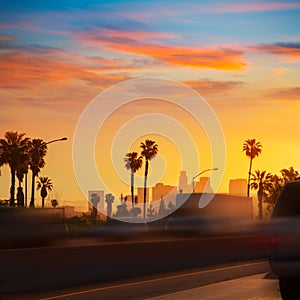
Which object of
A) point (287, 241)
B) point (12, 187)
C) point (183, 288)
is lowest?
point (183, 288)

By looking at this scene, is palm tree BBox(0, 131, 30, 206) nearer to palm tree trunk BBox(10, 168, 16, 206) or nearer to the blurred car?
palm tree trunk BBox(10, 168, 16, 206)

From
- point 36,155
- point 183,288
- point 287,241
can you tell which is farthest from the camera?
point 36,155

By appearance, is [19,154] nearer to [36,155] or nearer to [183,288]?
[36,155]

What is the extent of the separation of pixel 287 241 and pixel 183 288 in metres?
5.70

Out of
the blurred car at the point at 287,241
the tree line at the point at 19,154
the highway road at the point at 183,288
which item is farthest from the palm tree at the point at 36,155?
the blurred car at the point at 287,241

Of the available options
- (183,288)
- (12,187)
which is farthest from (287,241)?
(12,187)

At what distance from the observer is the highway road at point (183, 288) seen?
17.4m

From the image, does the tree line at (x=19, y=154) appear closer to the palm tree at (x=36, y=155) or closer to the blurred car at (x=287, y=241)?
the palm tree at (x=36, y=155)

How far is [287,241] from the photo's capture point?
1417cm

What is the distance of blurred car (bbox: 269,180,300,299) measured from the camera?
14078mm

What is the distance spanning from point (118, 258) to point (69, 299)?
686 centimetres

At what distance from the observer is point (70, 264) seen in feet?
69.2

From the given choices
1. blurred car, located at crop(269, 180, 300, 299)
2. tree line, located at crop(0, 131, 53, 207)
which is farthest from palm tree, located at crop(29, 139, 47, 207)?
blurred car, located at crop(269, 180, 300, 299)

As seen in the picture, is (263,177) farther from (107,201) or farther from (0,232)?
(0,232)
